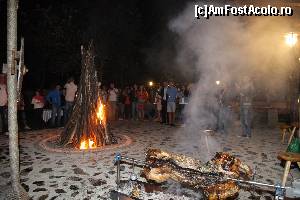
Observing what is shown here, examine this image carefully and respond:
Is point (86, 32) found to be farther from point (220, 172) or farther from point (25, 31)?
point (220, 172)

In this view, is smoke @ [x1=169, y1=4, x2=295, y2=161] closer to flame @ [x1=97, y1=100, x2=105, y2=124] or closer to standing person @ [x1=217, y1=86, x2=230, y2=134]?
standing person @ [x1=217, y1=86, x2=230, y2=134]

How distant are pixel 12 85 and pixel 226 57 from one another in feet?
33.4

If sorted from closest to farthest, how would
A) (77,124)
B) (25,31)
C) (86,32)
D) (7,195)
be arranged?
(7,195)
(77,124)
(25,31)
(86,32)

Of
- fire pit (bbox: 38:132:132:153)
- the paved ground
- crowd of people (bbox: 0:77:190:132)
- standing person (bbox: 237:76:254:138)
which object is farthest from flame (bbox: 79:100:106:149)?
standing person (bbox: 237:76:254:138)

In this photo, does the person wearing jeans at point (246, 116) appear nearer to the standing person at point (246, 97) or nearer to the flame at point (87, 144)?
the standing person at point (246, 97)

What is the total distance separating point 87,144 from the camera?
9469 millimetres

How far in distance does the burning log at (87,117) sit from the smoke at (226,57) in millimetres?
3251

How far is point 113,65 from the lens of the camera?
26.6 metres

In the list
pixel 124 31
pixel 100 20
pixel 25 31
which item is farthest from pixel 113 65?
pixel 25 31

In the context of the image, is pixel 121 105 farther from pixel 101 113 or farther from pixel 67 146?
pixel 67 146

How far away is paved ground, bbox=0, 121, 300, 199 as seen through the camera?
615 cm

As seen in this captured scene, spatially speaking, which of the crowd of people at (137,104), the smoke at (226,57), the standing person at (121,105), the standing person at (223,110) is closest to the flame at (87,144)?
the smoke at (226,57)

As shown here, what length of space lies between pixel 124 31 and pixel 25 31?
8.57 metres

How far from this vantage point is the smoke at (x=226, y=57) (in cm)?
1080
